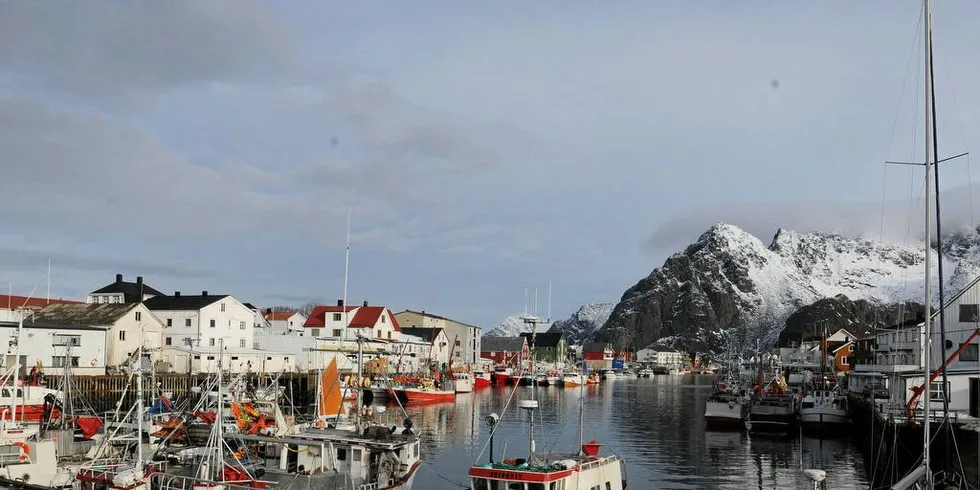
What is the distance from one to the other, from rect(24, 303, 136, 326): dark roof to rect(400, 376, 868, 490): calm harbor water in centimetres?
3573

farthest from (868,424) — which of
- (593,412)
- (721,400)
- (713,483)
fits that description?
(593,412)

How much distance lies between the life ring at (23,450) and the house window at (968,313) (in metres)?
70.2

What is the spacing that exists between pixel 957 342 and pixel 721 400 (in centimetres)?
2135

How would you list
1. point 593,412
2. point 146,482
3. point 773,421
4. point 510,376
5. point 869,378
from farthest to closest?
1. point 510,376
2. point 593,412
3. point 869,378
4. point 773,421
5. point 146,482

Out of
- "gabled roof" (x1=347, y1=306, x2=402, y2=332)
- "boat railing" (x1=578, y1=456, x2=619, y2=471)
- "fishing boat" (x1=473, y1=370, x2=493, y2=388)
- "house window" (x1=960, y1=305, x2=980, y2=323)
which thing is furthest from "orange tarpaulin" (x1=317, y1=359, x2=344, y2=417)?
"fishing boat" (x1=473, y1=370, x2=493, y2=388)

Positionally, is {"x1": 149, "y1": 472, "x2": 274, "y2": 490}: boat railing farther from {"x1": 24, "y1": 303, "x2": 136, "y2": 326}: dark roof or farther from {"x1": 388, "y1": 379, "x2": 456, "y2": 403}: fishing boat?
{"x1": 388, "y1": 379, "x2": 456, "y2": 403}: fishing boat

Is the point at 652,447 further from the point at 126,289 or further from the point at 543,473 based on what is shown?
the point at 126,289

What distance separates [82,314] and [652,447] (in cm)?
6746

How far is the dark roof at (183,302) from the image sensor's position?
117 m

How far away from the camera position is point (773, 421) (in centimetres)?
8088

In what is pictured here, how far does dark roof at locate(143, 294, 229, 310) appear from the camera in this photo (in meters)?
117

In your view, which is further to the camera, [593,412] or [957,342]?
[593,412]

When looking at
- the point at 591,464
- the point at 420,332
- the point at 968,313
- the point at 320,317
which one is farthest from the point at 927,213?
the point at 420,332

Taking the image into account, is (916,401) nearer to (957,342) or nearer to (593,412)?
(957,342)
